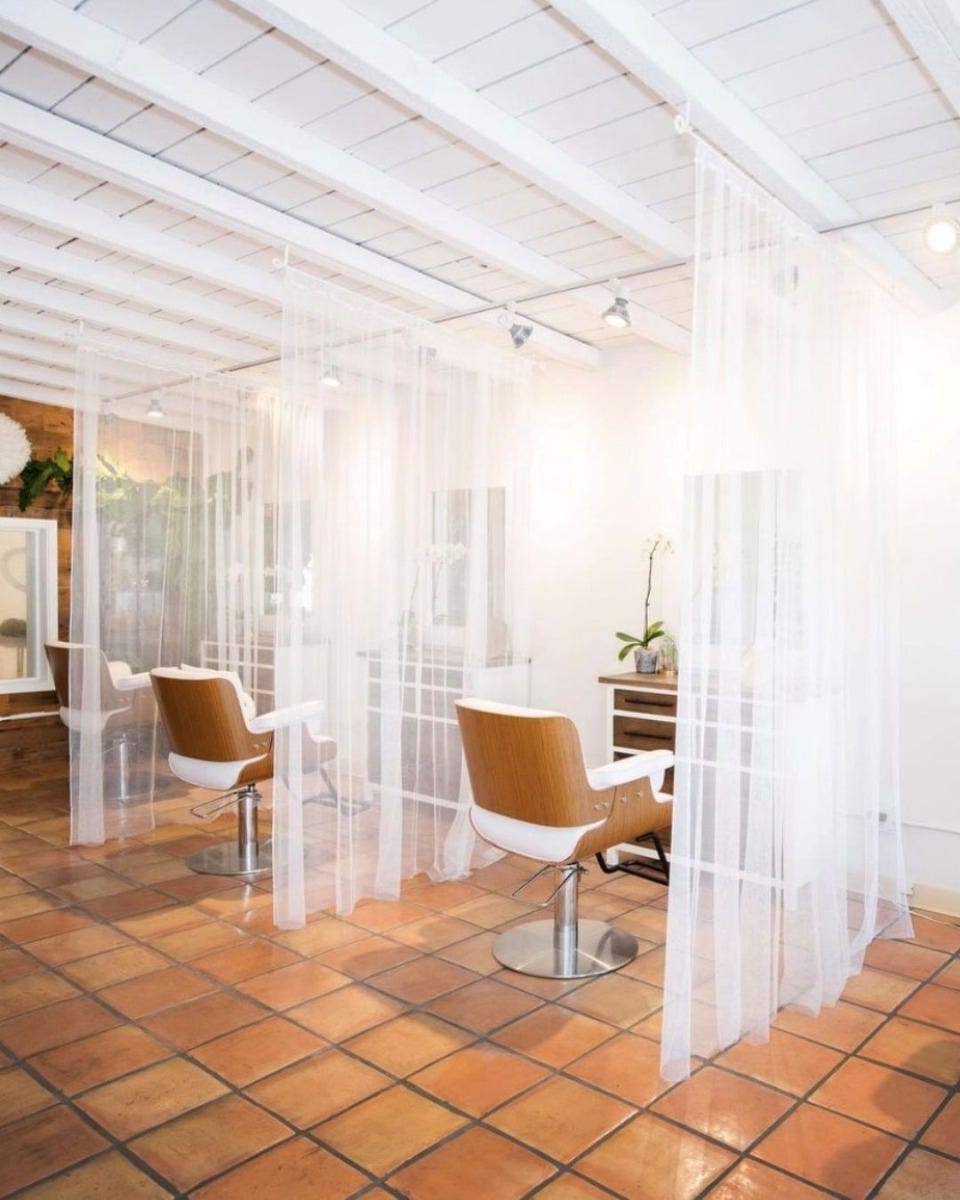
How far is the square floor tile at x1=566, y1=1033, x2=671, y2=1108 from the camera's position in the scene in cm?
259

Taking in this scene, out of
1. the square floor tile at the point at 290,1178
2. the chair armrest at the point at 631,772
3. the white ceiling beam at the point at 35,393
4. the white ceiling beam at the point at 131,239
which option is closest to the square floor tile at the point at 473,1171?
the square floor tile at the point at 290,1178

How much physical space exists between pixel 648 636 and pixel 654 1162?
2909mm

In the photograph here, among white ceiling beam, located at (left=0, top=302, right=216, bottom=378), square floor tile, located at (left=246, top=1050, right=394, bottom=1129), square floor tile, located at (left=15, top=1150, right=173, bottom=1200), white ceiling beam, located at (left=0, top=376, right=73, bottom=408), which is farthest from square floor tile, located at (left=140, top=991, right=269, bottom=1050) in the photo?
white ceiling beam, located at (left=0, top=376, right=73, bottom=408)

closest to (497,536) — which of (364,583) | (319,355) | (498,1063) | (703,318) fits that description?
(364,583)

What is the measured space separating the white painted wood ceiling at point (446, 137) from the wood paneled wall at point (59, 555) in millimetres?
2342

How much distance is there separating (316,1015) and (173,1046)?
0.44m

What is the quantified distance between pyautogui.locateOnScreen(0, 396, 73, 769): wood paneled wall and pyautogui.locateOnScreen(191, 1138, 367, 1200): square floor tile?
5.03 meters

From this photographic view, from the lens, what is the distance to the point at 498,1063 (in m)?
2.74

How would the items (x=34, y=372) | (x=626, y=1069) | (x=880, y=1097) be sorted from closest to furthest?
(x=880, y=1097) → (x=626, y=1069) → (x=34, y=372)

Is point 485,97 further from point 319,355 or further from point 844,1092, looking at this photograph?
point 844,1092

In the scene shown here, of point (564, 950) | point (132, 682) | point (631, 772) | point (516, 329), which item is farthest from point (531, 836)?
point (132, 682)

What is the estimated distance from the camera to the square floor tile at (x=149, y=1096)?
2436 millimetres

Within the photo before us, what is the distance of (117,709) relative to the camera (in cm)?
480

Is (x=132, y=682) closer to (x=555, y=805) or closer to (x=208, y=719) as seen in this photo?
(x=208, y=719)
